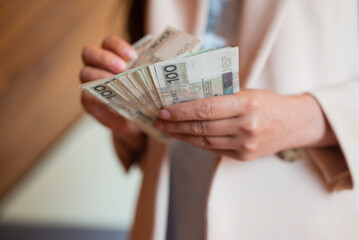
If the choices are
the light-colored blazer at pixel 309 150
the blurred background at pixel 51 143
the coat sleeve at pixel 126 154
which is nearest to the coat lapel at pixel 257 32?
the light-colored blazer at pixel 309 150

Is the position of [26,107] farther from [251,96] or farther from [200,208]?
[251,96]

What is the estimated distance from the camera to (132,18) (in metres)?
0.83

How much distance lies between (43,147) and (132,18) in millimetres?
1694

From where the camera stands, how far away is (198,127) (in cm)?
54

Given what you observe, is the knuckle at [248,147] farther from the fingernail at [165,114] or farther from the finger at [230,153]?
the fingernail at [165,114]

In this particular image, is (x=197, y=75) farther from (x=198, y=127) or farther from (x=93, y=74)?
(x=93, y=74)

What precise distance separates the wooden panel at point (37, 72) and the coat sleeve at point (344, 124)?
4.65 feet

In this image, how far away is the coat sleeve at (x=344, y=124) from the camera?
0.59m

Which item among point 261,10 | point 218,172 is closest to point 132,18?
point 261,10

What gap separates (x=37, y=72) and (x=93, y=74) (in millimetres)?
1651

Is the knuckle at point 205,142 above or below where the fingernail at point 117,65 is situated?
below

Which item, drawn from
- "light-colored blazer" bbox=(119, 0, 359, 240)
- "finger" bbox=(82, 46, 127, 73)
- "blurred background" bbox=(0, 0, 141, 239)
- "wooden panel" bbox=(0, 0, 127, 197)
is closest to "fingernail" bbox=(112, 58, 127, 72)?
"finger" bbox=(82, 46, 127, 73)

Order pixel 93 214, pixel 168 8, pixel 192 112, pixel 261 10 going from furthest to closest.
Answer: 1. pixel 93 214
2. pixel 168 8
3. pixel 261 10
4. pixel 192 112

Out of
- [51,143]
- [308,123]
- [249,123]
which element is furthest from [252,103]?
[51,143]
